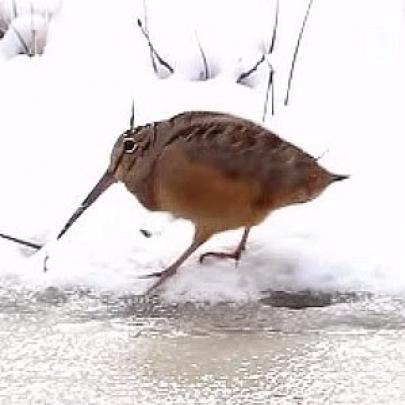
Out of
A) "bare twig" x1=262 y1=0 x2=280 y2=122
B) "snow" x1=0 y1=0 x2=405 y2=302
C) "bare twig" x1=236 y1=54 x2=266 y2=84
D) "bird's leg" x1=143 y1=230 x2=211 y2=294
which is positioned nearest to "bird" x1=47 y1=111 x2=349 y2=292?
"bird's leg" x1=143 y1=230 x2=211 y2=294

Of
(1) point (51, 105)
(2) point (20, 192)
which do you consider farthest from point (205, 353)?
(1) point (51, 105)

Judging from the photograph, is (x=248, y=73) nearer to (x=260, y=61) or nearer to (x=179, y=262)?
(x=260, y=61)

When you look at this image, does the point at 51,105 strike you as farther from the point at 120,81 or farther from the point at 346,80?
the point at 346,80

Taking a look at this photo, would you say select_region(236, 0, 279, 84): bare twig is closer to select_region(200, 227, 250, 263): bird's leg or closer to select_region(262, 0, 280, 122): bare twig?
select_region(262, 0, 280, 122): bare twig

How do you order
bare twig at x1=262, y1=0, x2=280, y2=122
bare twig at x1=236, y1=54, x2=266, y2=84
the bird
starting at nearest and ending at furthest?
1. the bird
2. bare twig at x1=262, y1=0, x2=280, y2=122
3. bare twig at x1=236, y1=54, x2=266, y2=84

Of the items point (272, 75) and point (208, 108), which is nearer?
point (208, 108)

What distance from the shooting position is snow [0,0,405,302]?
279 cm

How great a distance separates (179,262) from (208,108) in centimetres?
92

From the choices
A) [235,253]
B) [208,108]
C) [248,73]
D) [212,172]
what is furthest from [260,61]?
[212,172]

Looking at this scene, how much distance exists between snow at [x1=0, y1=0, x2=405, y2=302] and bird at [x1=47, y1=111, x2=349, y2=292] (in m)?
0.14

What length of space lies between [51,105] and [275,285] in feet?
4.05

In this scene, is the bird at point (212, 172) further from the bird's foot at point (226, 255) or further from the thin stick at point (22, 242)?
the thin stick at point (22, 242)

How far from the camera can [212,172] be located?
265 centimetres

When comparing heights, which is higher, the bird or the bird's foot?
the bird
